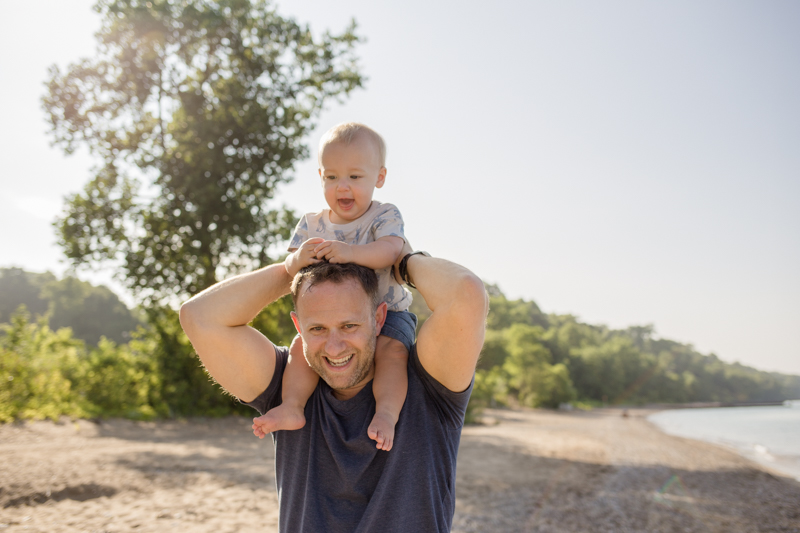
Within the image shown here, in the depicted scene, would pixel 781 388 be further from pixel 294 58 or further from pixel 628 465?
pixel 294 58

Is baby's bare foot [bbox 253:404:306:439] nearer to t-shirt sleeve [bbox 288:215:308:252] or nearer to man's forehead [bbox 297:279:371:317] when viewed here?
man's forehead [bbox 297:279:371:317]

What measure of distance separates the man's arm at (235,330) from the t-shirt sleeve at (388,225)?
47cm

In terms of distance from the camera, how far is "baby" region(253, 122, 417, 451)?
1945mm

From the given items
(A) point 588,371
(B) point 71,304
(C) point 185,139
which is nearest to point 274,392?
(C) point 185,139

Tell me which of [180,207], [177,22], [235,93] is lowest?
[180,207]

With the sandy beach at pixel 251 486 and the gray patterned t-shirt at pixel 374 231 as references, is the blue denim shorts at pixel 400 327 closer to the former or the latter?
the gray patterned t-shirt at pixel 374 231

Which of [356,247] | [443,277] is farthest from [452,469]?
[356,247]

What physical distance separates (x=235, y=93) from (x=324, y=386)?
14.9 m

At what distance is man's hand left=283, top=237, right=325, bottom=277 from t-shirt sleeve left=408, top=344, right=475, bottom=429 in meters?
0.56

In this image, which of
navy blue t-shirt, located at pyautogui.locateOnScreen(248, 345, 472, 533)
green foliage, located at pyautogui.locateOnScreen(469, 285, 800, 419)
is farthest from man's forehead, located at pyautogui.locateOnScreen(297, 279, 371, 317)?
green foliage, located at pyautogui.locateOnScreen(469, 285, 800, 419)

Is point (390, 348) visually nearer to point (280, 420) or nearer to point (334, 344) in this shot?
point (334, 344)

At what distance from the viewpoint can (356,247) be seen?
205 centimetres

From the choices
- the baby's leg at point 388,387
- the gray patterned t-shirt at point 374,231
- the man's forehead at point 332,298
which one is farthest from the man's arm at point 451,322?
the gray patterned t-shirt at point 374,231

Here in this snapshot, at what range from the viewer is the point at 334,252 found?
199 centimetres
